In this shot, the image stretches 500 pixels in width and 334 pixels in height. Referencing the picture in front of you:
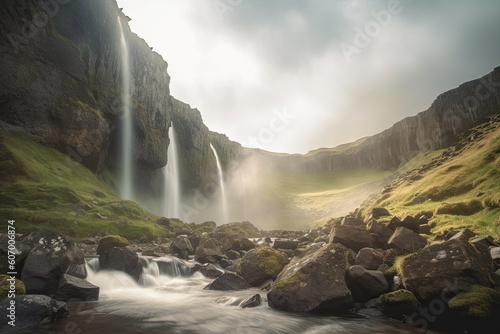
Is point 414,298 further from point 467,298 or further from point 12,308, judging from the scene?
point 12,308

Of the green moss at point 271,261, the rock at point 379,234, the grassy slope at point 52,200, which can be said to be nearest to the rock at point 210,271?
the green moss at point 271,261

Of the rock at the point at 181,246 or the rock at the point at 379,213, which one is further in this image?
the rock at the point at 181,246

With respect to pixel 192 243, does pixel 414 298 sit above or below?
below

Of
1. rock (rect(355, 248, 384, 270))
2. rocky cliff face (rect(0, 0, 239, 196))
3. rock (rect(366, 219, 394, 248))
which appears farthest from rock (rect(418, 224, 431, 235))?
rocky cliff face (rect(0, 0, 239, 196))

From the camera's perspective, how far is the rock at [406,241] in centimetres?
1409

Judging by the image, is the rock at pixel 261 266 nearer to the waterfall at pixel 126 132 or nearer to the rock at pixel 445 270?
the rock at pixel 445 270

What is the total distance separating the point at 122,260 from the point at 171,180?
228ft

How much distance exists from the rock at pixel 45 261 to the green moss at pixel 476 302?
15.7 meters

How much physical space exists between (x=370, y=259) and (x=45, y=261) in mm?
14789

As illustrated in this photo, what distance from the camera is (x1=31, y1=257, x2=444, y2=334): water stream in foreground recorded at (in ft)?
32.4

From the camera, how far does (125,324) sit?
34.1ft

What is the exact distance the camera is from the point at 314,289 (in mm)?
11469

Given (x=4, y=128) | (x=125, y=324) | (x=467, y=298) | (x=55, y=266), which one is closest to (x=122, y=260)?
(x=55, y=266)

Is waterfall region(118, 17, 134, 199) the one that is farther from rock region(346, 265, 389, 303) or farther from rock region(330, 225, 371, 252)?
rock region(346, 265, 389, 303)
